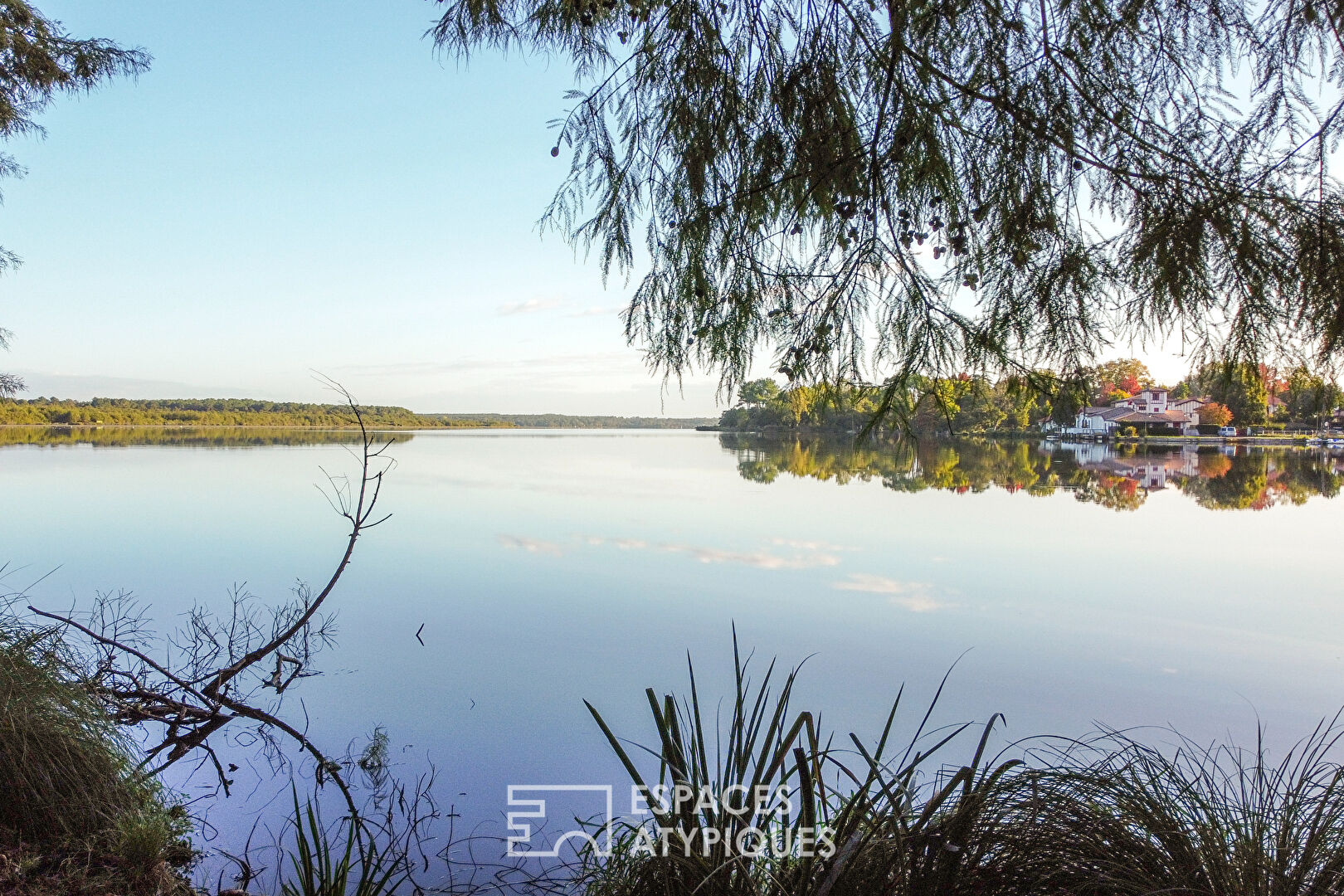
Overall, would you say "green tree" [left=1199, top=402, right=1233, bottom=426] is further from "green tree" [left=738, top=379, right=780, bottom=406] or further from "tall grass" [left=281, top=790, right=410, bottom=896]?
"tall grass" [left=281, top=790, right=410, bottom=896]

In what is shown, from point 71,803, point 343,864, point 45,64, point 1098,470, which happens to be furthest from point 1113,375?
point 1098,470

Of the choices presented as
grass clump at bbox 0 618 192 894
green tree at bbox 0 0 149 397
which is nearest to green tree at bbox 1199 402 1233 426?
grass clump at bbox 0 618 192 894

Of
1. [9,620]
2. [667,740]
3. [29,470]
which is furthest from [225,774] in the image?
[29,470]

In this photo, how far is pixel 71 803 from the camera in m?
2.22

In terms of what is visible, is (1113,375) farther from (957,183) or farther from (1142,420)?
(1142,420)

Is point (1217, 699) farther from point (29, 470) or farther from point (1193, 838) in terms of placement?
point (29, 470)

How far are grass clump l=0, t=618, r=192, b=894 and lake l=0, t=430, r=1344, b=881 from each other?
467 millimetres

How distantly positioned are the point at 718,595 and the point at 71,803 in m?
4.61

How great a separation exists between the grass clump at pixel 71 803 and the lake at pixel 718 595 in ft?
1.53

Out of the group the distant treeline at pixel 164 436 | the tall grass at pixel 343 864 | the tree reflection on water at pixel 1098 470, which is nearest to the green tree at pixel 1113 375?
the tall grass at pixel 343 864

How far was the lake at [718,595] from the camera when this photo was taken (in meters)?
3.81

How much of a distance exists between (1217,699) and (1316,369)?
3358 mm

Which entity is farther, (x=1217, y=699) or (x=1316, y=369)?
(x=1217, y=699)

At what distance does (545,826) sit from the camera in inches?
109
